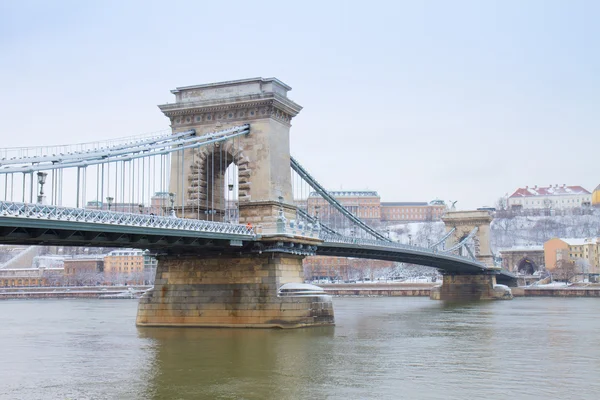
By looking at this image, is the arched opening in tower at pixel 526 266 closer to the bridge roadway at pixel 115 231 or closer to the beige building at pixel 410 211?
the beige building at pixel 410 211

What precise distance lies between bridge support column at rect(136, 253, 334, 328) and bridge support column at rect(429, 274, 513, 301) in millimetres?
44952

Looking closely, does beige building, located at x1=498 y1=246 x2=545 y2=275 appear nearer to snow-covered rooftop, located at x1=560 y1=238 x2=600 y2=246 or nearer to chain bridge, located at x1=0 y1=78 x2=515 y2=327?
snow-covered rooftop, located at x1=560 y1=238 x2=600 y2=246

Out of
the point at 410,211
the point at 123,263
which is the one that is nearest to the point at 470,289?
the point at 123,263

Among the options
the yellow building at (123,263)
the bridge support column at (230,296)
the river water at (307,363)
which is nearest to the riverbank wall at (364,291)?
the yellow building at (123,263)

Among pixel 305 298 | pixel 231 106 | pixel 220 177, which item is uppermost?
pixel 231 106

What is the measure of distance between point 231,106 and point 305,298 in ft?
29.8

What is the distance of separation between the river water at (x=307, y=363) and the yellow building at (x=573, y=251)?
276ft

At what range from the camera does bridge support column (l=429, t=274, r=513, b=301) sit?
77.6m

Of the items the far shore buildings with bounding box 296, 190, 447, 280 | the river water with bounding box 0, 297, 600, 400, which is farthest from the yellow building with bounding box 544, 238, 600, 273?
the river water with bounding box 0, 297, 600, 400

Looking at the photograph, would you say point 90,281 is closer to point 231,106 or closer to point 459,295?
point 459,295

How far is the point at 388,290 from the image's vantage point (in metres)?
97.6

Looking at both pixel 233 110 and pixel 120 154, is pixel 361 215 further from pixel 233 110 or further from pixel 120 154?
pixel 120 154

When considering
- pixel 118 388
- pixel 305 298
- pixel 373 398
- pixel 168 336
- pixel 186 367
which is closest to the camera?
pixel 373 398

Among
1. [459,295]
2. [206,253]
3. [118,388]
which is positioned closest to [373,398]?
[118,388]
